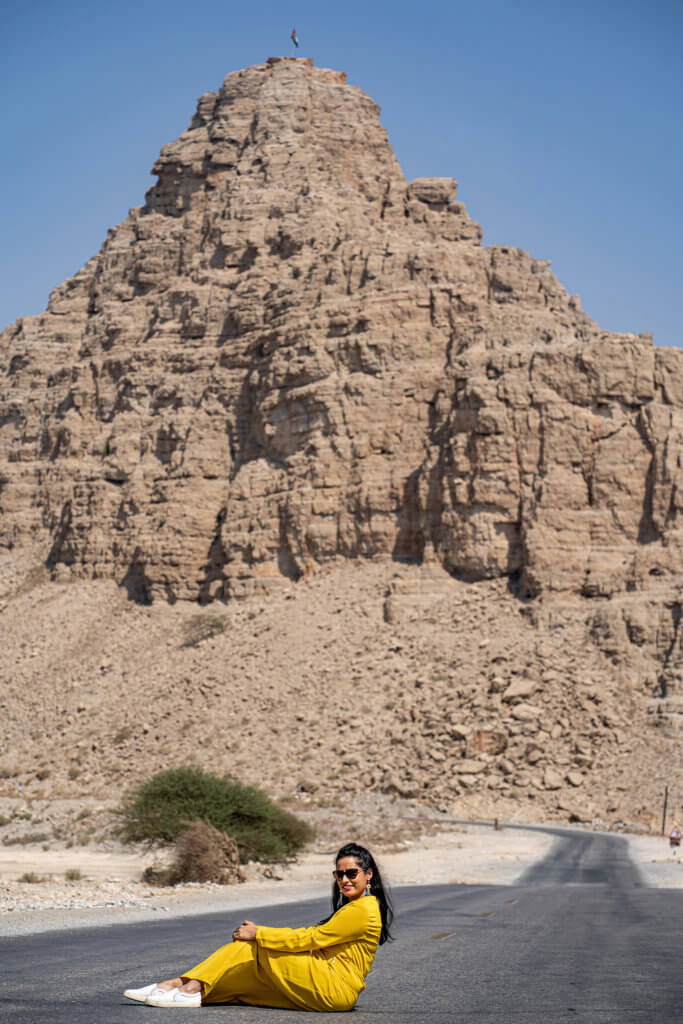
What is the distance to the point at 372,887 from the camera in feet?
27.6

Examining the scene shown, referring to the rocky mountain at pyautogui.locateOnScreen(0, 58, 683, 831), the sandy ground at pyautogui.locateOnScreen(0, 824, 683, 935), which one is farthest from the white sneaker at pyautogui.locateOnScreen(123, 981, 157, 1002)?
the rocky mountain at pyautogui.locateOnScreen(0, 58, 683, 831)

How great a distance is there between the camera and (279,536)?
2562 inches

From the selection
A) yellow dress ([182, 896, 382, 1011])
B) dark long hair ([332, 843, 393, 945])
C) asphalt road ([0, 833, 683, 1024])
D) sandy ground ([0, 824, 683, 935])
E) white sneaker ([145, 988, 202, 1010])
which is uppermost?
dark long hair ([332, 843, 393, 945])

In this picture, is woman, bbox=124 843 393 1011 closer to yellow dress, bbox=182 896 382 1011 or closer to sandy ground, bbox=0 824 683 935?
yellow dress, bbox=182 896 382 1011

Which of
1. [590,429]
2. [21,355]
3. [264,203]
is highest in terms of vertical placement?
[264,203]

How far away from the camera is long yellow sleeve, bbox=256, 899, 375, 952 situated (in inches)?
317

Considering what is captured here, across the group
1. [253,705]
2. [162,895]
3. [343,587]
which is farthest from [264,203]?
[162,895]

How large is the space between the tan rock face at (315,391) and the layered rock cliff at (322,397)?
0.46 ft

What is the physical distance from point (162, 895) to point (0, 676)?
151ft

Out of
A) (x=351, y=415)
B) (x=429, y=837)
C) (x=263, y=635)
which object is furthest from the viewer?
(x=351, y=415)

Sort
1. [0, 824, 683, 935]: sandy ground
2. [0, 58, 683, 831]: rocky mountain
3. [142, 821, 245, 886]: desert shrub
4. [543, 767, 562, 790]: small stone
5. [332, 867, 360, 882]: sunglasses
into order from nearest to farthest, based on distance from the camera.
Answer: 1. [332, 867, 360, 882]: sunglasses
2. [0, 824, 683, 935]: sandy ground
3. [142, 821, 245, 886]: desert shrub
4. [543, 767, 562, 790]: small stone
5. [0, 58, 683, 831]: rocky mountain

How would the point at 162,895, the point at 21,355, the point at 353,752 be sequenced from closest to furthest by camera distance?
the point at 162,895 < the point at 353,752 < the point at 21,355

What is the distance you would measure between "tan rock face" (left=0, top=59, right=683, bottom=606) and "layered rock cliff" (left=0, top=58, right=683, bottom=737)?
14 centimetres

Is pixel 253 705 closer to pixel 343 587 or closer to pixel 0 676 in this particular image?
pixel 343 587
